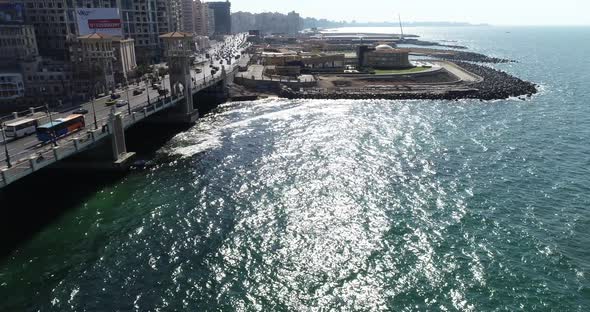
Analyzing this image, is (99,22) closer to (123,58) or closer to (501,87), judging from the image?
(123,58)

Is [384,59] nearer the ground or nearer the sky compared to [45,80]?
nearer the sky

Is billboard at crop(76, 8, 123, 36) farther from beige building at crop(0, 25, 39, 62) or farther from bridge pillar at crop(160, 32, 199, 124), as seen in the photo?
bridge pillar at crop(160, 32, 199, 124)

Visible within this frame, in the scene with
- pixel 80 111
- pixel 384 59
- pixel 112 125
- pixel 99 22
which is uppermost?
pixel 99 22

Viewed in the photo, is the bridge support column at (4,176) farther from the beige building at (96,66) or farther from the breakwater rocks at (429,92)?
the breakwater rocks at (429,92)

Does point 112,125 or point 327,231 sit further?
point 112,125

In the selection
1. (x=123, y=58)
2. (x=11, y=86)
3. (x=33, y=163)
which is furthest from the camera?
(x=123, y=58)

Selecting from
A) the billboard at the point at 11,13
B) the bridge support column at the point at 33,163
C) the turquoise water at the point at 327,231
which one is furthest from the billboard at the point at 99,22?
the bridge support column at the point at 33,163

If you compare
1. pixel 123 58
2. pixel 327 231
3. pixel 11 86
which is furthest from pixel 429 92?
pixel 11 86
